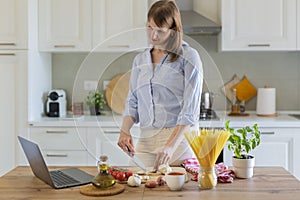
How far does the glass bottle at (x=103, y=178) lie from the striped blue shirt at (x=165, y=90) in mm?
333

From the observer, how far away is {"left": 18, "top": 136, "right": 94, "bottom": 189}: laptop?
5.83 feet

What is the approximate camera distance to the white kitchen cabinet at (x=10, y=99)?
3.53 metres

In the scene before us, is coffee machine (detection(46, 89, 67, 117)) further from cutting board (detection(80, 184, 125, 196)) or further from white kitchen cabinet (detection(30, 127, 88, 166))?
cutting board (detection(80, 184, 125, 196))

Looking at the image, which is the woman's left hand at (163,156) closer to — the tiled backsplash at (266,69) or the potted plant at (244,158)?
the potted plant at (244,158)

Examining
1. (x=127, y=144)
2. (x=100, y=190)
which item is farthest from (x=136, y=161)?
(x=100, y=190)

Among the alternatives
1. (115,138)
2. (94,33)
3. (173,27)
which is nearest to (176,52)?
(173,27)

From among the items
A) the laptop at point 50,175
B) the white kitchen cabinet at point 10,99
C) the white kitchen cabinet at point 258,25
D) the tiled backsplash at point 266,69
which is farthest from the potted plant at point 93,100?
the tiled backsplash at point 266,69

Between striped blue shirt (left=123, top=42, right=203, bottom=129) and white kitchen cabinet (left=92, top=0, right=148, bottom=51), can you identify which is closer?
striped blue shirt (left=123, top=42, right=203, bottom=129)

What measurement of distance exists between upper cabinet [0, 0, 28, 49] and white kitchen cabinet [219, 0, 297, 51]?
149 cm

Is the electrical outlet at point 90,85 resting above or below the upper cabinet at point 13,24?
below

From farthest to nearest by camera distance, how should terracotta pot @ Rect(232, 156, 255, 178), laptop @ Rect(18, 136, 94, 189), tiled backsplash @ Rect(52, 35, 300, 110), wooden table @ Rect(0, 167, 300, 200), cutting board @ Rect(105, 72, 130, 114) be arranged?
tiled backsplash @ Rect(52, 35, 300, 110) → cutting board @ Rect(105, 72, 130, 114) → terracotta pot @ Rect(232, 156, 255, 178) → laptop @ Rect(18, 136, 94, 189) → wooden table @ Rect(0, 167, 300, 200)

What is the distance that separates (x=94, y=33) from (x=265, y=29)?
1309mm

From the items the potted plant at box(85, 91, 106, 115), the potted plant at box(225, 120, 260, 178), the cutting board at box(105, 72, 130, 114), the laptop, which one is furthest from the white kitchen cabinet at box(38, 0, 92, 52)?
the potted plant at box(225, 120, 260, 178)

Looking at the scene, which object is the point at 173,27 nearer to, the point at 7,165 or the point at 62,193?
the point at 62,193
